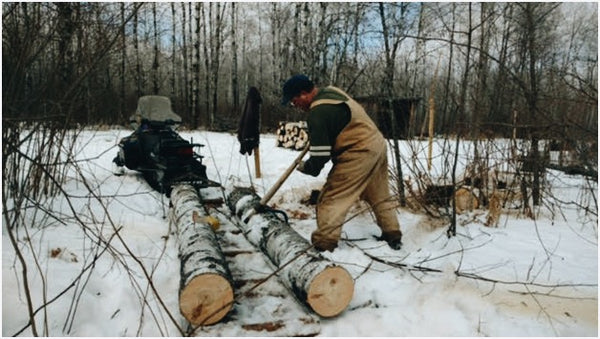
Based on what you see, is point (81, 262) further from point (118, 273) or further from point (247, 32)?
point (247, 32)

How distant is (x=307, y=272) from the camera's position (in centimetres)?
321

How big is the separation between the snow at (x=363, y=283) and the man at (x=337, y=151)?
0.33 meters

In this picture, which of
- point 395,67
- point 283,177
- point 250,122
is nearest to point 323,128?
point 283,177

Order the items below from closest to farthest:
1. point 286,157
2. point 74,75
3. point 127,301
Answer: point 127,301, point 74,75, point 286,157

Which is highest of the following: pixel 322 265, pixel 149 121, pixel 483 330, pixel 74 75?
pixel 74 75

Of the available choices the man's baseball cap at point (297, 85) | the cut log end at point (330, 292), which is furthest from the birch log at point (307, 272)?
the man's baseball cap at point (297, 85)

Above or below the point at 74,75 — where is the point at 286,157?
below

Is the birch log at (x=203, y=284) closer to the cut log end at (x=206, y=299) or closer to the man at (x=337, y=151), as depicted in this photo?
the cut log end at (x=206, y=299)

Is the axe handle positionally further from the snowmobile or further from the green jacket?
the snowmobile

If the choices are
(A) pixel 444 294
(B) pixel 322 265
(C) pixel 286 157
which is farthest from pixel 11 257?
(C) pixel 286 157

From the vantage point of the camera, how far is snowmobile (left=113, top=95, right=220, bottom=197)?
6668 mm

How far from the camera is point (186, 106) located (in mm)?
24859

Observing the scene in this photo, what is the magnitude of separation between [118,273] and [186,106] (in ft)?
73.2

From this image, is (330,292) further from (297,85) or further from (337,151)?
(297,85)
